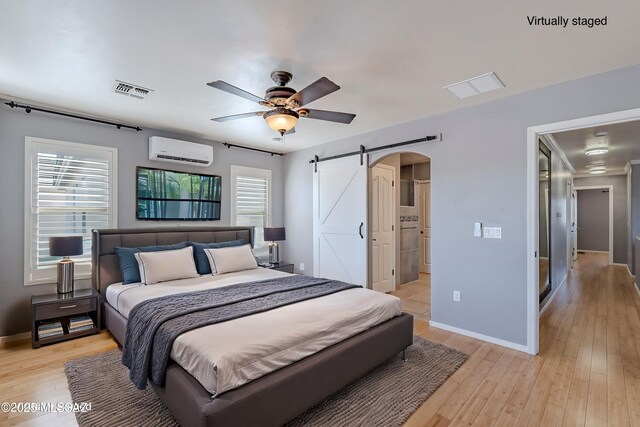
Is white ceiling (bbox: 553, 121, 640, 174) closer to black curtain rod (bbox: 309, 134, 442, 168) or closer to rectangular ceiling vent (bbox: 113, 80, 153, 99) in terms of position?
black curtain rod (bbox: 309, 134, 442, 168)

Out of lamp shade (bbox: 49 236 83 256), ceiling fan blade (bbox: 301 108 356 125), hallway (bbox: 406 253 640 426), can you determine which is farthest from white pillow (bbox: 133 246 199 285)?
hallway (bbox: 406 253 640 426)

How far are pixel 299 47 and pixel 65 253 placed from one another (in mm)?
3295

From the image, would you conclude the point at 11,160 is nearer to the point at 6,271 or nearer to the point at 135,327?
the point at 6,271

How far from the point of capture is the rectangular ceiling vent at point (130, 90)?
291cm

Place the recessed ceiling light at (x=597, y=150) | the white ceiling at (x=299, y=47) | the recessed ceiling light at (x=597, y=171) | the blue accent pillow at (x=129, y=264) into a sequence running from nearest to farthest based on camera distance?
1. the white ceiling at (x=299, y=47)
2. the blue accent pillow at (x=129, y=264)
3. the recessed ceiling light at (x=597, y=150)
4. the recessed ceiling light at (x=597, y=171)

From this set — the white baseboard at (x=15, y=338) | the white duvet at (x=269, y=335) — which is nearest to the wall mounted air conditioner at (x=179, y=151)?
the white duvet at (x=269, y=335)

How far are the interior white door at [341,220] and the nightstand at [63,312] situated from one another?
3181 mm

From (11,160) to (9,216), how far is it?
Answer: 23.9 inches

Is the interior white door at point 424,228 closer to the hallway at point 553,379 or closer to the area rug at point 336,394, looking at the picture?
the hallway at point 553,379

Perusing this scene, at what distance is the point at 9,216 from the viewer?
329 centimetres

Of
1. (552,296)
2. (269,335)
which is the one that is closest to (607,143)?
(552,296)

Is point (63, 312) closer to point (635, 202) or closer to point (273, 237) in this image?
point (273, 237)

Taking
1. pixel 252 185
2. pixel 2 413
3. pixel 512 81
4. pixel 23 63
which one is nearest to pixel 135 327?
pixel 2 413

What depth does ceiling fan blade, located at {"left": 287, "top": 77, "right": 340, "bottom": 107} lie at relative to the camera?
208 cm
